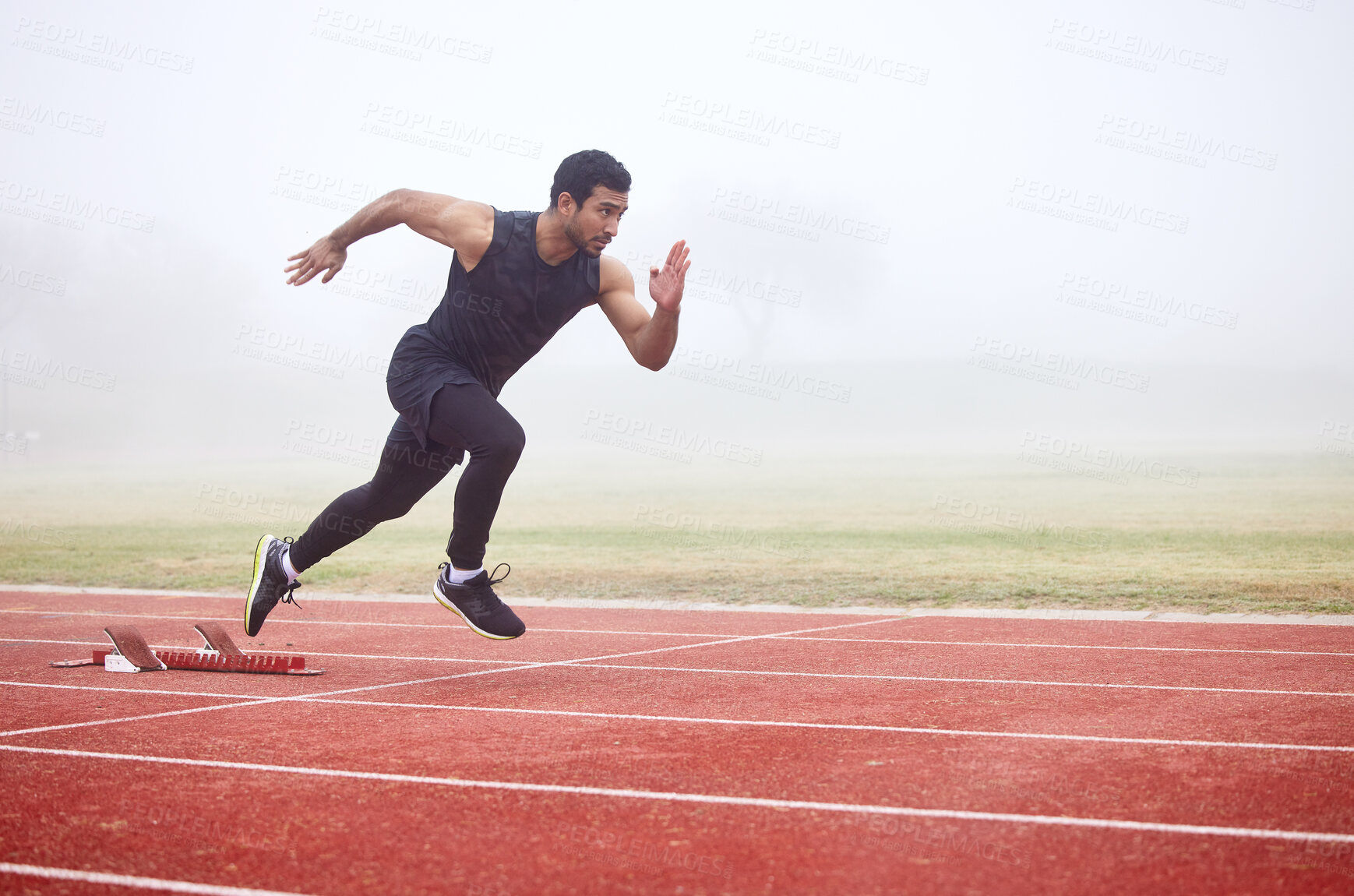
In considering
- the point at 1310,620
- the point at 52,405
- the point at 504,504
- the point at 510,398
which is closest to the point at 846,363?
the point at 510,398

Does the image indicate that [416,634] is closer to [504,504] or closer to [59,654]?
[59,654]

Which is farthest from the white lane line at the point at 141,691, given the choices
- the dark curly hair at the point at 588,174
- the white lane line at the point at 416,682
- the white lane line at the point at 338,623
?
the dark curly hair at the point at 588,174

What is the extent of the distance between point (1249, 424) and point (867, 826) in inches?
3226

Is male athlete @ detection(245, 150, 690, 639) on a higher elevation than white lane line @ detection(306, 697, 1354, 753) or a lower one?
higher

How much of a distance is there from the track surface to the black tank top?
153 centimetres

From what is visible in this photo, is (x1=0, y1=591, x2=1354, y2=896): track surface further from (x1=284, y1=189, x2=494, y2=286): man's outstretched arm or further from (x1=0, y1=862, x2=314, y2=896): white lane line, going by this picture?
(x1=284, y1=189, x2=494, y2=286): man's outstretched arm

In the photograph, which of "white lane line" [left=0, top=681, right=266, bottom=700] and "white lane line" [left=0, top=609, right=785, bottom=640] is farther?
"white lane line" [left=0, top=609, right=785, bottom=640]

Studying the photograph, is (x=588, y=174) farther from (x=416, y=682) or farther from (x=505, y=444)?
(x=416, y=682)

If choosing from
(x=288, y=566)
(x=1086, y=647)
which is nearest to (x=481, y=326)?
(x=288, y=566)

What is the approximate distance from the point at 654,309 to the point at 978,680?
7.58 ft

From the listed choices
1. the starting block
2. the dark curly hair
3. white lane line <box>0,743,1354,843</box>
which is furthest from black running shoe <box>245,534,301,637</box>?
the dark curly hair

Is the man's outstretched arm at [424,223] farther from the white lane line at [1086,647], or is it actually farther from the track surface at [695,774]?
the white lane line at [1086,647]

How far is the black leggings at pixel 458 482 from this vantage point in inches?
193

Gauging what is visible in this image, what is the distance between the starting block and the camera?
5.70m
